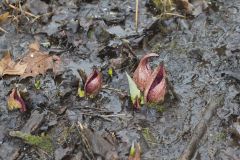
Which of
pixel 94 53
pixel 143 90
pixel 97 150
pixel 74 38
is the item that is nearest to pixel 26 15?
pixel 74 38

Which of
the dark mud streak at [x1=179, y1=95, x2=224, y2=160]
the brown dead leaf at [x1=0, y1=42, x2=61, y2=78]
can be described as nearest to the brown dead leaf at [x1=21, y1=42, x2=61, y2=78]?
the brown dead leaf at [x1=0, y1=42, x2=61, y2=78]

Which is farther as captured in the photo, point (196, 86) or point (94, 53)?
point (94, 53)

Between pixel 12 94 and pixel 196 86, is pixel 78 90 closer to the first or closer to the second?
pixel 12 94

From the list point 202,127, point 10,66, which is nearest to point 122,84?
point 202,127

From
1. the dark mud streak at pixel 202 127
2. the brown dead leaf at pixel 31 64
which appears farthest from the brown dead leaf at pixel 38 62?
the dark mud streak at pixel 202 127

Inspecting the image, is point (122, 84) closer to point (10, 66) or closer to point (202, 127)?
point (202, 127)
